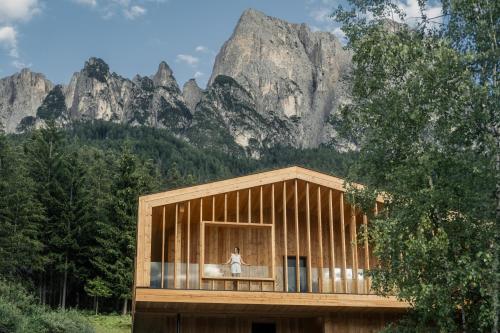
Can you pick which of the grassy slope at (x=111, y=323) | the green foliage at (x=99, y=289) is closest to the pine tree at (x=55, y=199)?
the green foliage at (x=99, y=289)

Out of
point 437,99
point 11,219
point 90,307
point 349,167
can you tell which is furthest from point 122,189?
point 437,99

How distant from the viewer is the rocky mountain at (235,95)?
118m

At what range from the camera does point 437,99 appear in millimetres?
10531

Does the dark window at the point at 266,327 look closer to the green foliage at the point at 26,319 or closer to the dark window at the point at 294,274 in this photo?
the dark window at the point at 294,274

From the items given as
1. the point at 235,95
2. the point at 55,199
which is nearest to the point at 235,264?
the point at 55,199

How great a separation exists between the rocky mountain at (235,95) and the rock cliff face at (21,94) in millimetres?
221

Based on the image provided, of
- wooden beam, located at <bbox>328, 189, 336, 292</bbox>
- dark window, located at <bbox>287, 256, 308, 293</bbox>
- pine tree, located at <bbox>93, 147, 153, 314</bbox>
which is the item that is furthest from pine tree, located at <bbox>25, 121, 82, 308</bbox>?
wooden beam, located at <bbox>328, 189, 336, 292</bbox>

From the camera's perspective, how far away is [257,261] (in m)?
16.9

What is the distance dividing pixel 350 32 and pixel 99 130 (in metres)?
79.3

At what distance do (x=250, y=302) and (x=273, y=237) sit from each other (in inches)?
73.0

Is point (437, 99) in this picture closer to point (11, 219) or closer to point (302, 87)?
point (11, 219)

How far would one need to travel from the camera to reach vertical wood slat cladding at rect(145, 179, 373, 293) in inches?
622

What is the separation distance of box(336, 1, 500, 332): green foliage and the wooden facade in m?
3.99

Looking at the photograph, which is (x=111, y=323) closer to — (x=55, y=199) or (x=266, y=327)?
(x=55, y=199)
